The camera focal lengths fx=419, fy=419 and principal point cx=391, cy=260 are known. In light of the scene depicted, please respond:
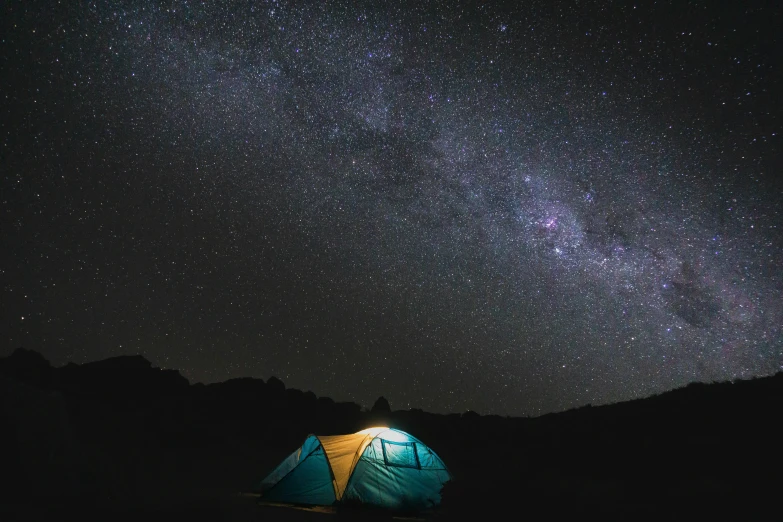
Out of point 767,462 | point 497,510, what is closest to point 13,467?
point 497,510

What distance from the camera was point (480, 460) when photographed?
25.0 meters

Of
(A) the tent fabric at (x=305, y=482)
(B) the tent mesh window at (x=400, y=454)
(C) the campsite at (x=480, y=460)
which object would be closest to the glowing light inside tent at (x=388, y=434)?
(B) the tent mesh window at (x=400, y=454)

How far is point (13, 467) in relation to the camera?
12.3 m

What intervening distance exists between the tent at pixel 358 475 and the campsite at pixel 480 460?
1.26 ft

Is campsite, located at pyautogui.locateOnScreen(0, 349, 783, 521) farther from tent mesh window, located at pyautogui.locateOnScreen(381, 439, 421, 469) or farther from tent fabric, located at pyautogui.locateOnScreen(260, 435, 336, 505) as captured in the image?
tent fabric, located at pyautogui.locateOnScreen(260, 435, 336, 505)

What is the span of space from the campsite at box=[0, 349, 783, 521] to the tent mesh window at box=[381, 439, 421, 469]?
1.46 ft

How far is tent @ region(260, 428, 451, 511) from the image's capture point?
10844mm

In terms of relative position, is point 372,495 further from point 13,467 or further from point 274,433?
point 274,433

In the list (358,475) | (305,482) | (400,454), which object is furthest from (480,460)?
(305,482)

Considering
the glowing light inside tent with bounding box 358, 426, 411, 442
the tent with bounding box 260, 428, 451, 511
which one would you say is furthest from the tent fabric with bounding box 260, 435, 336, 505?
the glowing light inside tent with bounding box 358, 426, 411, 442

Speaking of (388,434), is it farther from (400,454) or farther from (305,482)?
(305,482)

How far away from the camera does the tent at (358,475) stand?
35.6 feet

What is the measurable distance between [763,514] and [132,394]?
7983 cm

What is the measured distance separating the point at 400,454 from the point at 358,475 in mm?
1464
